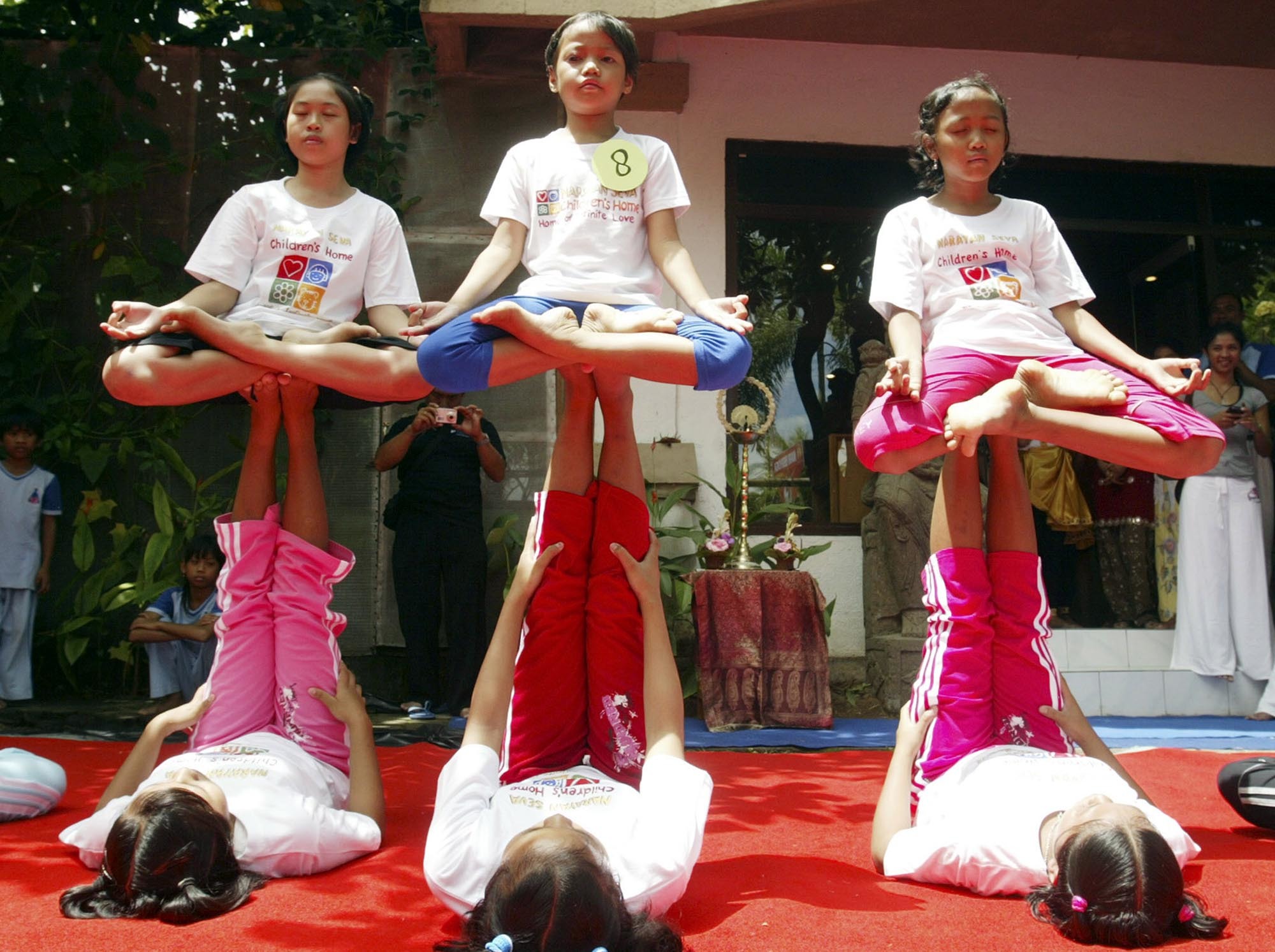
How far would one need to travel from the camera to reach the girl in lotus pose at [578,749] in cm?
176

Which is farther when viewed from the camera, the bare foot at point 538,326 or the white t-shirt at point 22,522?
the white t-shirt at point 22,522

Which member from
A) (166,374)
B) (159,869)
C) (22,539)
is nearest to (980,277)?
(166,374)

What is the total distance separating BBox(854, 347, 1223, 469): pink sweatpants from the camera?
106 inches

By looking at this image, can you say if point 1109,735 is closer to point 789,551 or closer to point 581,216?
point 789,551

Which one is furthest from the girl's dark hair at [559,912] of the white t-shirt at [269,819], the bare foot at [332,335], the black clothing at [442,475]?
the black clothing at [442,475]

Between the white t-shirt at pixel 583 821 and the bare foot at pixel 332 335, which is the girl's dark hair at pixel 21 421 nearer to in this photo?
the bare foot at pixel 332 335

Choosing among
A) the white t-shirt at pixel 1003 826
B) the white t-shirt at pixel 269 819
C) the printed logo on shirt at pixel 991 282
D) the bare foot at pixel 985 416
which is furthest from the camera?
the printed logo on shirt at pixel 991 282

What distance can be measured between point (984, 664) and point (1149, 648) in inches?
127

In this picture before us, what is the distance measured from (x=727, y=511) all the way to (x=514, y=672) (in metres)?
3.03

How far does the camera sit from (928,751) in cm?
277

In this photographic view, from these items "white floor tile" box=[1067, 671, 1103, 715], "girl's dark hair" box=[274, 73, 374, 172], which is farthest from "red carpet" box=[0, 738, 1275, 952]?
"white floor tile" box=[1067, 671, 1103, 715]

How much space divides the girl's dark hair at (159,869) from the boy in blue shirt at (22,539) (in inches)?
144

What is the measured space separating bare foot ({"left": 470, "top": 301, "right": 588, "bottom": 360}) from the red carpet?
119 centimetres

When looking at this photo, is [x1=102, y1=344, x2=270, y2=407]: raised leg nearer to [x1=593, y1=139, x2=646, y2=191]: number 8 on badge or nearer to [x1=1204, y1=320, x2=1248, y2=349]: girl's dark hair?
[x1=593, y1=139, x2=646, y2=191]: number 8 on badge
